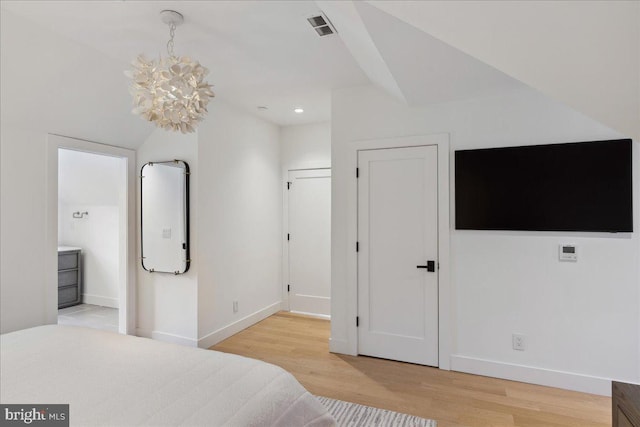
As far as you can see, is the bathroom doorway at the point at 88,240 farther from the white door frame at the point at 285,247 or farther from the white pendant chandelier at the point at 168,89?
the white pendant chandelier at the point at 168,89

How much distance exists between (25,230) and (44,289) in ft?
1.75

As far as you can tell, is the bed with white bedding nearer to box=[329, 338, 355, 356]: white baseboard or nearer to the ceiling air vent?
box=[329, 338, 355, 356]: white baseboard

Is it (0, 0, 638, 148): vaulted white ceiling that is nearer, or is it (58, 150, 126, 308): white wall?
(0, 0, 638, 148): vaulted white ceiling

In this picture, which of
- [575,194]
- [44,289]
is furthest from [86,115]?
[575,194]

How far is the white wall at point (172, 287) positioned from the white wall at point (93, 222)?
133cm

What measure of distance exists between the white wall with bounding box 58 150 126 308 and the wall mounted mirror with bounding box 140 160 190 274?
1253 millimetres

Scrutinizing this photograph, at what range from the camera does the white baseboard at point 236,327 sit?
11.4 feet

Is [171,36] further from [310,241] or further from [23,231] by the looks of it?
[310,241]

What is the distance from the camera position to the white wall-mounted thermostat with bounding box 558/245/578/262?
8.54ft

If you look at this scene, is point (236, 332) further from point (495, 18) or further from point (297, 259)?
point (495, 18)

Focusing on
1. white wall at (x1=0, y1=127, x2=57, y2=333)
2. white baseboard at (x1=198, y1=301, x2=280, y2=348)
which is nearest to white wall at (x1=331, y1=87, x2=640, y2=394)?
white baseboard at (x1=198, y1=301, x2=280, y2=348)

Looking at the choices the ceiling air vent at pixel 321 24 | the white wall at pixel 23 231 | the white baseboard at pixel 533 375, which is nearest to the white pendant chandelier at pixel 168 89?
the ceiling air vent at pixel 321 24

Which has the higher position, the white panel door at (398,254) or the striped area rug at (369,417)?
the white panel door at (398,254)

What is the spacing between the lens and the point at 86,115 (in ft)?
9.59
